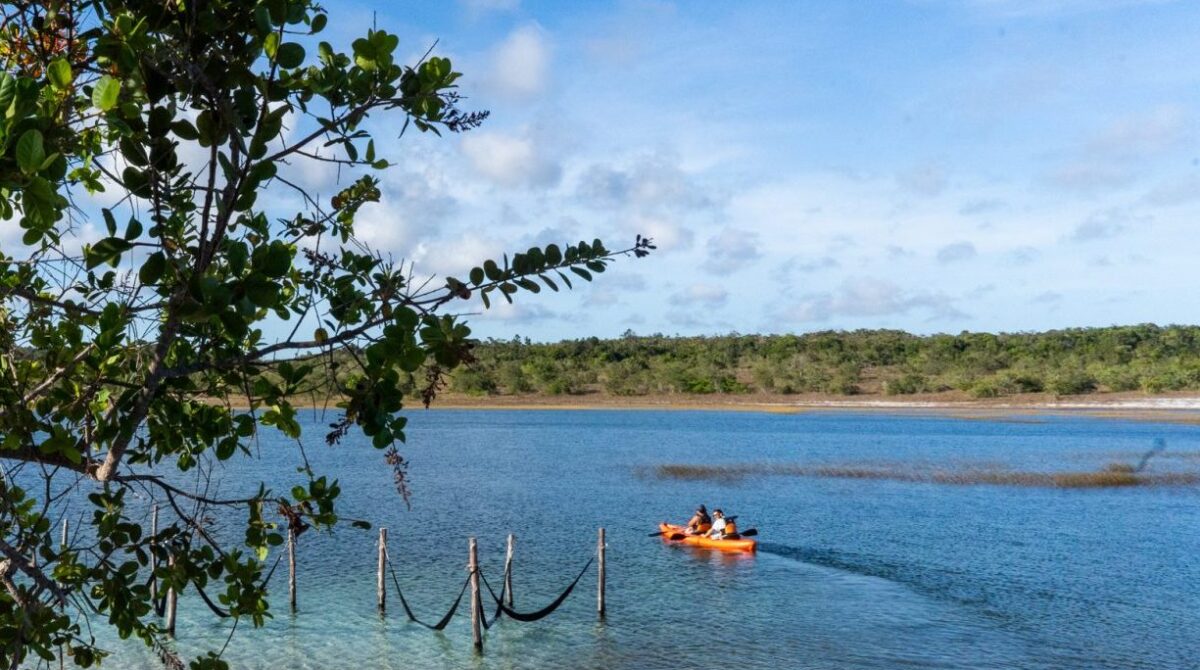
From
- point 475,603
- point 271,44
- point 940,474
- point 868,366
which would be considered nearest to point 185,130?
point 271,44

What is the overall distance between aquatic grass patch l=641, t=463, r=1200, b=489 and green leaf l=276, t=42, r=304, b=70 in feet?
132

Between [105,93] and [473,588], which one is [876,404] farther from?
[105,93]

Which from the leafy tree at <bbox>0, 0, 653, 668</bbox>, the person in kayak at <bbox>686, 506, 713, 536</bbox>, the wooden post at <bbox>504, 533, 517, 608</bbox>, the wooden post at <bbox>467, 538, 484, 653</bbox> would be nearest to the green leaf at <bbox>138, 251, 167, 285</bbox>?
the leafy tree at <bbox>0, 0, 653, 668</bbox>

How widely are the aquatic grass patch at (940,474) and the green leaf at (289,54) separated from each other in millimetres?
40094

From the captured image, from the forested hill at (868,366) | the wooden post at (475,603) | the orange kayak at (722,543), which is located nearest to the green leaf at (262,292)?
the wooden post at (475,603)

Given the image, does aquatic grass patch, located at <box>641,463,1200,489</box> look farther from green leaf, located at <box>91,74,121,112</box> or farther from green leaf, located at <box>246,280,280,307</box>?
green leaf, located at <box>91,74,121,112</box>

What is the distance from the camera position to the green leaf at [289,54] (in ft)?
11.2

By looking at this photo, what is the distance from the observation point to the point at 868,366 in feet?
374

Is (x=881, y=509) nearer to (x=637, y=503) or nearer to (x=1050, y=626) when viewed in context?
(x=637, y=503)

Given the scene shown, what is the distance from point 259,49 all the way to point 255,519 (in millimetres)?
1907

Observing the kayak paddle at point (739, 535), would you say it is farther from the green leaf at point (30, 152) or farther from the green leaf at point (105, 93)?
the green leaf at point (30, 152)

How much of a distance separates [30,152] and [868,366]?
116 meters

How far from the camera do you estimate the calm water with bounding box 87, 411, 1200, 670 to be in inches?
710

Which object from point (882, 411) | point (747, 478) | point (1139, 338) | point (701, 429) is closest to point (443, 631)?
point (747, 478)
